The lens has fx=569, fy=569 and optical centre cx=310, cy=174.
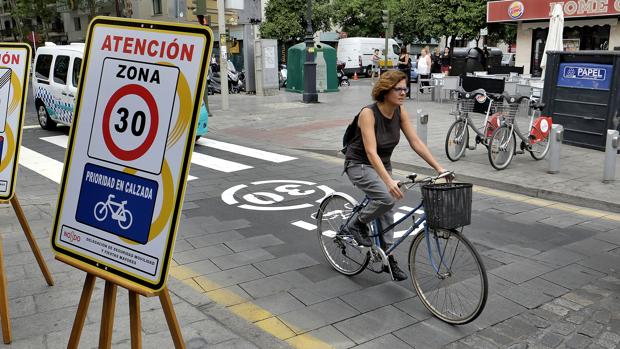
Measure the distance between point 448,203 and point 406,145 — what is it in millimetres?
7418

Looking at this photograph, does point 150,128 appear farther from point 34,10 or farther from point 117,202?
point 34,10

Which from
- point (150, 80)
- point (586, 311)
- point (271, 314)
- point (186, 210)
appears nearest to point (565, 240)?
point (586, 311)

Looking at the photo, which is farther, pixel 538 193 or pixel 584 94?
pixel 584 94

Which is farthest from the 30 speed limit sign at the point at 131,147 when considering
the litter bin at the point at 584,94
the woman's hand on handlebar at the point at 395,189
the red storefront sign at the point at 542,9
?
the red storefront sign at the point at 542,9

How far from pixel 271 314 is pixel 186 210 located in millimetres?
3123

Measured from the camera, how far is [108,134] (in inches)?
97.3

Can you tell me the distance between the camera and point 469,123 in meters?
9.04

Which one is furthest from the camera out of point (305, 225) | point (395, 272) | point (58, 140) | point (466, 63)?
point (466, 63)

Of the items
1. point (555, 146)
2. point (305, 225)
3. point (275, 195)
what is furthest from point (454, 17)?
point (305, 225)

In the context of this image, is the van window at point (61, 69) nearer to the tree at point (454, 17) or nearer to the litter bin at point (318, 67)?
the litter bin at point (318, 67)

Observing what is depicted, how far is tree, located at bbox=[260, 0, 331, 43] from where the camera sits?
42.8 metres

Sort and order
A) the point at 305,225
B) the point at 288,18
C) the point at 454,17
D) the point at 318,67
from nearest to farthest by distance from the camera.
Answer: the point at 305,225 < the point at 318,67 < the point at 454,17 < the point at 288,18

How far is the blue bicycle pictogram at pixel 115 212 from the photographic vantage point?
240cm

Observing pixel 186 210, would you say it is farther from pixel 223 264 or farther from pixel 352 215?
pixel 352 215
